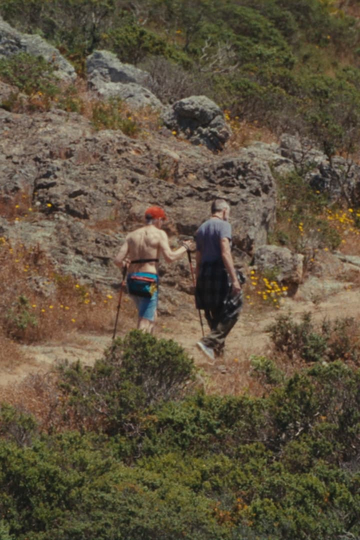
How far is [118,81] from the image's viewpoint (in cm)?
Answer: 1631

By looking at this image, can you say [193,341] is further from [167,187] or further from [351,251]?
[351,251]

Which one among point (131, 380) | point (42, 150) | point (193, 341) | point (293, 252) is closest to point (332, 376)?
point (131, 380)

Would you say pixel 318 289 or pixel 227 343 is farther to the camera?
pixel 318 289

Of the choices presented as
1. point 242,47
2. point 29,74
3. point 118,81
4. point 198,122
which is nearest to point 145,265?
point 198,122

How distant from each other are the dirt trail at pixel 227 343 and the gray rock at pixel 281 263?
29 cm

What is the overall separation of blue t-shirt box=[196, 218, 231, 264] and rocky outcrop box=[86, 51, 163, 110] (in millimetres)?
6170

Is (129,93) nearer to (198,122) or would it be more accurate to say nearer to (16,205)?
(198,122)

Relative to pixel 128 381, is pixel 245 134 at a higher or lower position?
higher

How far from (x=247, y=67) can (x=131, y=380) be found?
50.9 ft

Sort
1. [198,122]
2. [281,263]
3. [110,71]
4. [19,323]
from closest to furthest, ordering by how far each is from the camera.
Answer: [19,323] < [281,263] < [198,122] < [110,71]

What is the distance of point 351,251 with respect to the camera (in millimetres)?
13102

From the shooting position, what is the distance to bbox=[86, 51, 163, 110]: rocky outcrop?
1513cm

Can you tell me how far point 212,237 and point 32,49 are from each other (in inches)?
336

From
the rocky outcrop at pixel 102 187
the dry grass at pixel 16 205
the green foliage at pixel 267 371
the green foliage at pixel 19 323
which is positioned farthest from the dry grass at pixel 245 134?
the green foliage at pixel 267 371
